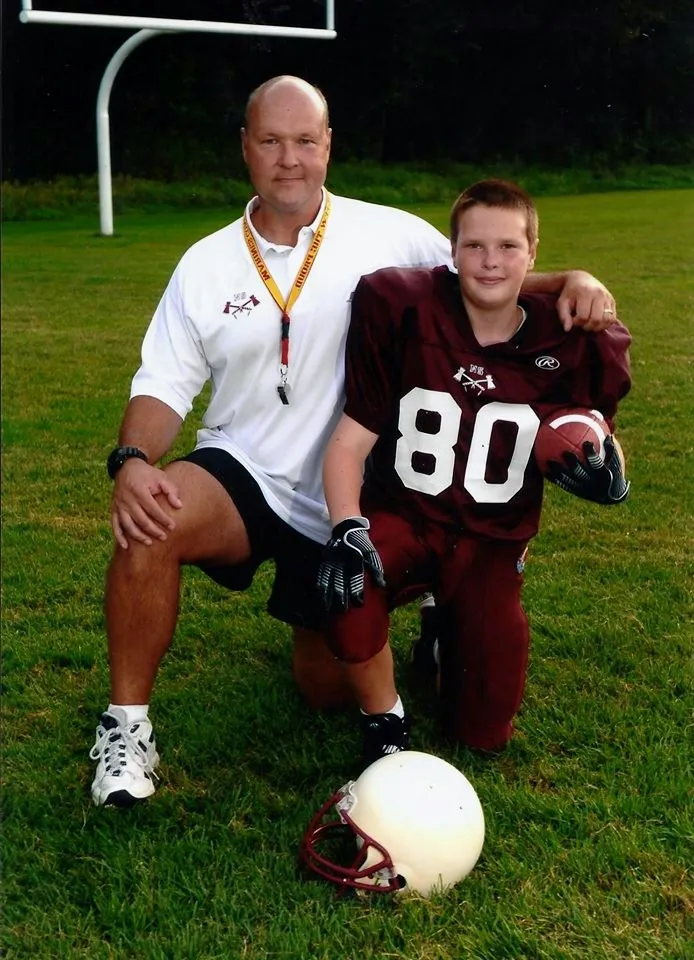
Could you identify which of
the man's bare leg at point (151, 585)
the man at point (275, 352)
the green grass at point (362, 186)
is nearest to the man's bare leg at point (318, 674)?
the man at point (275, 352)

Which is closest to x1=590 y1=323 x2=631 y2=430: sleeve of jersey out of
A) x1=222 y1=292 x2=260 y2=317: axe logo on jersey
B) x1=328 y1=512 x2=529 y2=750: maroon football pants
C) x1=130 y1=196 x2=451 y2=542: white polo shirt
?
x1=328 y1=512 x2=529 y2=750: maroon football pants

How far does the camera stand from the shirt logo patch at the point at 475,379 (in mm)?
2650

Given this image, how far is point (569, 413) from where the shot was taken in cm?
261

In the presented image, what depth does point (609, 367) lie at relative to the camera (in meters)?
2.65

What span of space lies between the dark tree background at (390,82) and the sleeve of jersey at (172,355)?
821 centimetres

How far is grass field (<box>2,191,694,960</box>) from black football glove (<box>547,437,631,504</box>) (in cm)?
65

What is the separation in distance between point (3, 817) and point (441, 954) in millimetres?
1070

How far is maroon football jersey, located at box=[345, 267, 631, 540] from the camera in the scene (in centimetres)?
265

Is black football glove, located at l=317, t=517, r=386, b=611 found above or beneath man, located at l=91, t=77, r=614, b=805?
beneath

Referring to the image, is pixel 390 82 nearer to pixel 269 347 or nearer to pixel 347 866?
pixel 269 347

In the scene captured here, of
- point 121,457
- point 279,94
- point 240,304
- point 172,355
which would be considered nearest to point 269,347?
point 240,304

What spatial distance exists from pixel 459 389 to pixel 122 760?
1160mm

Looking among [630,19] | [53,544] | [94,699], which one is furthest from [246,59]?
[94,699]

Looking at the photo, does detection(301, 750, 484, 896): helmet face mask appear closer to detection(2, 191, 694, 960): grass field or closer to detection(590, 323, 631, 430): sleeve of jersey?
detection(2, 191, 694, 960): grass field
